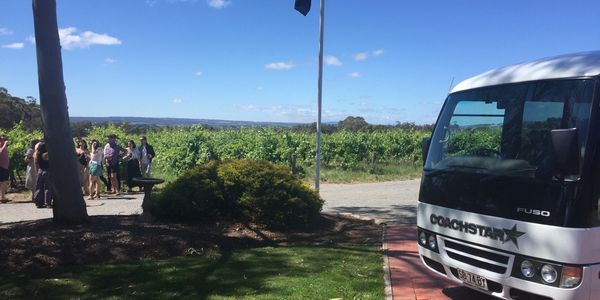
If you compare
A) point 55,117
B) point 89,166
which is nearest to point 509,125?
point 55,117

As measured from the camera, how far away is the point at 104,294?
4.91 metres

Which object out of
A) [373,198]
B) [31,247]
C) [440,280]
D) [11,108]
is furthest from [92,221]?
[11,108]

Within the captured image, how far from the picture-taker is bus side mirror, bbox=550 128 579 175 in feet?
11.5

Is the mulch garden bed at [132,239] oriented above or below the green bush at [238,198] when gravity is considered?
below

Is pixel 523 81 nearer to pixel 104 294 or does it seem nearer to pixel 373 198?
pixel 104 294

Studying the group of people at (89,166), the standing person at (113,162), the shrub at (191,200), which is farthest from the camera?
the standing person at (113,162)

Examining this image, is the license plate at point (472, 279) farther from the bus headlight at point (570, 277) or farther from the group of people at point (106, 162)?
the group of people at point (106, 162)

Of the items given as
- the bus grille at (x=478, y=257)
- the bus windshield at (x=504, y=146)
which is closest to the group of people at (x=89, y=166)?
the bus windshield at (x=504, y=146)

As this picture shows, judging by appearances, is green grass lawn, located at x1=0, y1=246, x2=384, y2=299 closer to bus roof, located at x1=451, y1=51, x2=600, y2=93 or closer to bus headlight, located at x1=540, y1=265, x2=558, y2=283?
bus headlight, located at x1=540, y1=265, x2=558, y2=283

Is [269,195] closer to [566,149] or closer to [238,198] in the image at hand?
[238,198]

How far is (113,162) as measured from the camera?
15.1 meters

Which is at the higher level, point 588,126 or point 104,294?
point 588,126

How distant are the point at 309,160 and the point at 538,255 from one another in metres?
19.2

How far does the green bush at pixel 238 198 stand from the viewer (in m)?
8.28
